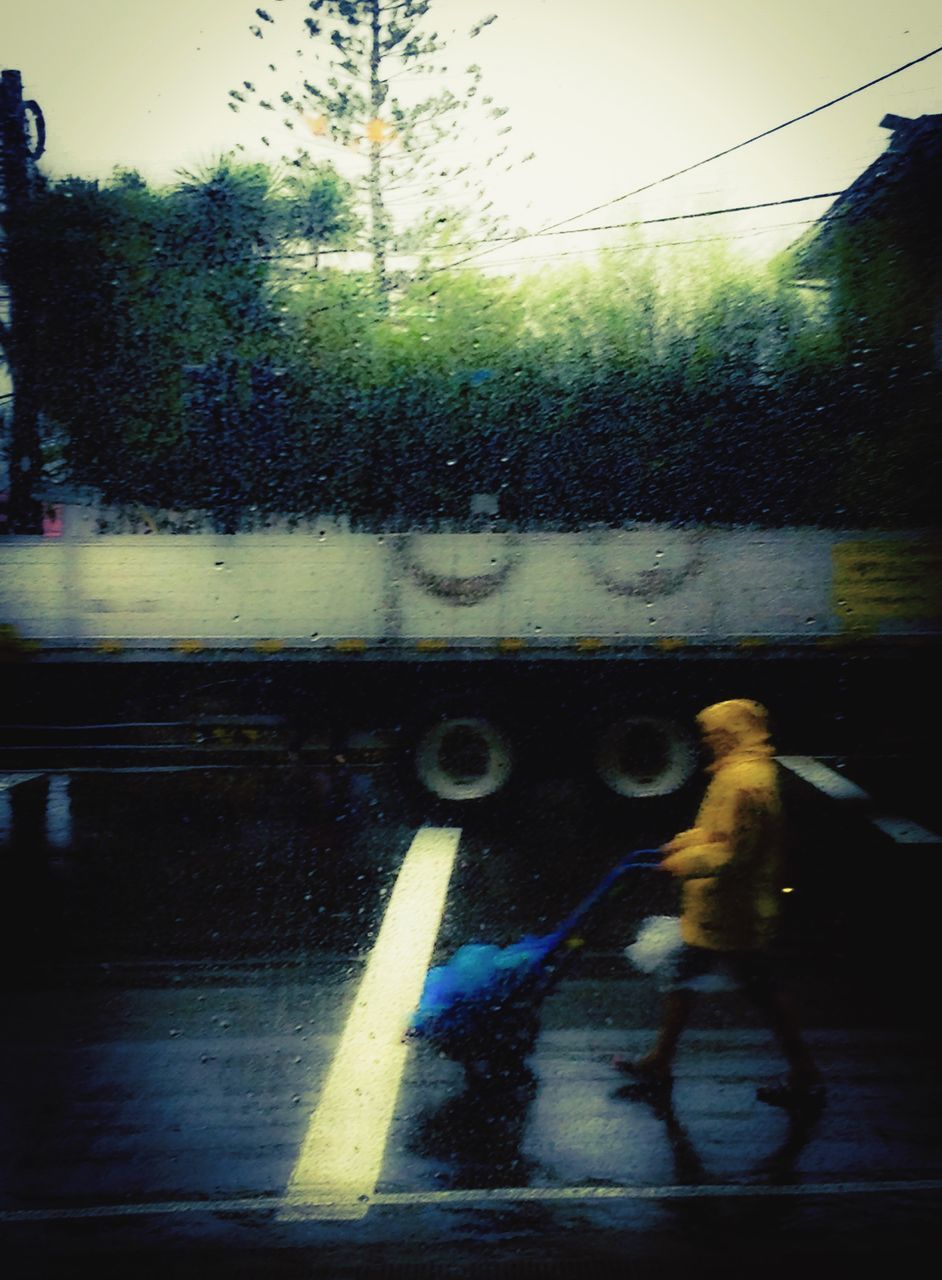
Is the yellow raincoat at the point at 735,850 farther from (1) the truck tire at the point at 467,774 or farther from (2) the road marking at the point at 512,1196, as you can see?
(1) the truck tire at the point at 467,774

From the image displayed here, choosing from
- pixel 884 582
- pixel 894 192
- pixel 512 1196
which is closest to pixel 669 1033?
pixel 512 1196

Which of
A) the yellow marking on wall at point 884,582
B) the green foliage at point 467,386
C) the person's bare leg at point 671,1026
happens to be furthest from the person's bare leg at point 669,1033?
the green foliage at point 467,386

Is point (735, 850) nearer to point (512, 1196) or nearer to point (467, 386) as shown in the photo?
point (512, 1196)

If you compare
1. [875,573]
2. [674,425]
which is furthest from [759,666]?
[674,425]

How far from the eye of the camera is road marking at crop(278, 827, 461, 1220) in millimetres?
3938

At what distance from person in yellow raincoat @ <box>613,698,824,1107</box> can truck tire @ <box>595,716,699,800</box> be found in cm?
479

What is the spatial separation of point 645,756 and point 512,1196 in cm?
569

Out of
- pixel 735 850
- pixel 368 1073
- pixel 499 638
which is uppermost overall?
pixel 499 638

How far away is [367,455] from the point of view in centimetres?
1448

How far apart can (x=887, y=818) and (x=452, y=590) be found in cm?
362

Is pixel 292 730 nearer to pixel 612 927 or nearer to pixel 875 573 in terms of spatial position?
pixel 612 927

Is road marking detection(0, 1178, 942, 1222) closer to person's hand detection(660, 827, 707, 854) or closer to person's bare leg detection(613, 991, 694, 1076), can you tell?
person's bare leg detection(613, 991, 694, 1076)

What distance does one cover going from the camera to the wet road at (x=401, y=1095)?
362 cm

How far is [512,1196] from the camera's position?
12.7 ft
